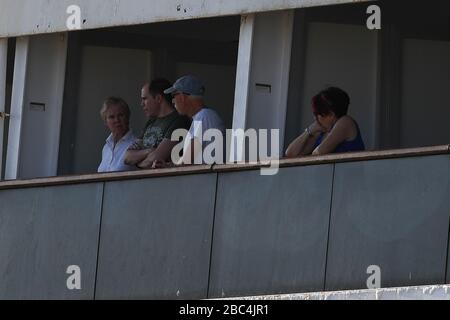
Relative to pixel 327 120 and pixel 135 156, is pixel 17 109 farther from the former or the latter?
pixel 327 120

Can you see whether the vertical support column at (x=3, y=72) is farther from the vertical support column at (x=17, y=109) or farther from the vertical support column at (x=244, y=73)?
the vertical support column at (x=244, y=73)

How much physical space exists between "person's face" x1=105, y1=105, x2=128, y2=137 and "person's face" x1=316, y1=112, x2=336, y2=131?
2.24 meters

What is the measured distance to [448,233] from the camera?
11883 mm

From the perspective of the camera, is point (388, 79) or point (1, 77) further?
point (1, 77)

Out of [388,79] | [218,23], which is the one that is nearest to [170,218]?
[388,79]

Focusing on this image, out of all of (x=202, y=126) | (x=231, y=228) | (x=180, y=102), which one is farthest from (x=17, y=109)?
(x=231, y=228)

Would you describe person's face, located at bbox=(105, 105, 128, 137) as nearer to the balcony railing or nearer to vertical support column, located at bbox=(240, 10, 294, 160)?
the balcony railing

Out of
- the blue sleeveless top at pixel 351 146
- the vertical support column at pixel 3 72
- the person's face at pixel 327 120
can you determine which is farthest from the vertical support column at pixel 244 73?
the vertical support column at pixel 3 72

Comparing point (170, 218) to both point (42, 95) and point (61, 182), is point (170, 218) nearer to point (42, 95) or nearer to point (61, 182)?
point (61, 182)

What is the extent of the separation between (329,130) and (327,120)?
7cm

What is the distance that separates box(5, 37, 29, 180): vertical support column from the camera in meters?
15.8

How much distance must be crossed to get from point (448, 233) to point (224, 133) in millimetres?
2539

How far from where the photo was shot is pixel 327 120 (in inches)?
511
